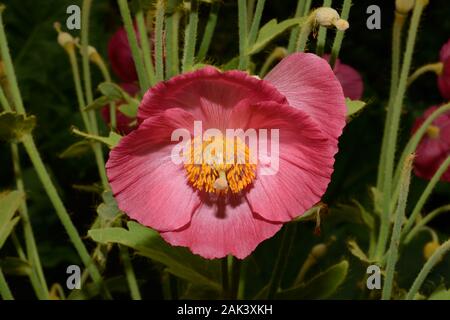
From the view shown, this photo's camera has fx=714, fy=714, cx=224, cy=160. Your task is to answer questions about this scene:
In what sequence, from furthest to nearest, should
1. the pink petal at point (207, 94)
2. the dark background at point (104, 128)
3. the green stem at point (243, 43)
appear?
the dark background at point (104, 128) → the green stem at point (243, 43) → the pink petal at point (207, 94)

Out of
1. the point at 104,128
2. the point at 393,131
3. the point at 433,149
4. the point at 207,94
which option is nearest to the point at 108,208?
the point at 207,94

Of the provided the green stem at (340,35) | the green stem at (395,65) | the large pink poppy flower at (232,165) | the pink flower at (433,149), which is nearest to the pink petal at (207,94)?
the large pink poppy flower at (232,165)

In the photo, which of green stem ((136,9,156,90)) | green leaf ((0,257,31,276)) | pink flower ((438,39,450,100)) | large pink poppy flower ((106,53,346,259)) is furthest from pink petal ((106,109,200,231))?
pink flower ((438,39,450,100))

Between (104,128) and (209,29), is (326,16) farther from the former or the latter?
(104,128)

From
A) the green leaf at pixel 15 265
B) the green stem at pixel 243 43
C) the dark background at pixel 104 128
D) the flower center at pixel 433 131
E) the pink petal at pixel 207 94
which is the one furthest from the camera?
the dark background at pixel 104 128

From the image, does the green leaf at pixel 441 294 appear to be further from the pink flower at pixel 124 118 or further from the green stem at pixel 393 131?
the pink flower at pixel 124 118
